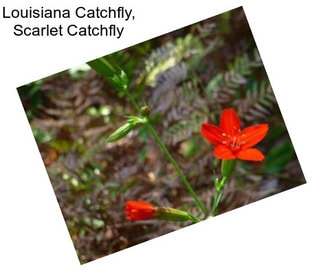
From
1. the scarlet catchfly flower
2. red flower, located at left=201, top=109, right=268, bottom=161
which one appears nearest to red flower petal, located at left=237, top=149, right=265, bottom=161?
red flower, located at left=201, top=109, right=268, bottom=161

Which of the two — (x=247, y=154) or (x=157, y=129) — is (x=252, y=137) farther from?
(x=157, y=129)

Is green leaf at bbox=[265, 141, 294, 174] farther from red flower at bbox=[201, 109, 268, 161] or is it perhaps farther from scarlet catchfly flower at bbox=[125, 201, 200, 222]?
scarlet catchfly flower at bbox=[125, 201, 200, 222]

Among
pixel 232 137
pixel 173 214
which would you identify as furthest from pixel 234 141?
pixel 173 214

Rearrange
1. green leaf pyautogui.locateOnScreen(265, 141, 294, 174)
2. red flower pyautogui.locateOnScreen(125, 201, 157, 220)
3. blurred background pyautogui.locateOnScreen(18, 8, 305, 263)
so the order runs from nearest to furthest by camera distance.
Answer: red flower pyautogui.locateOnScreen(125, 201, 157, 220)
blurred background pyautogui.locateOnScreen(18, 8, 305, 263)
green leaf pyautogui.locateOnScreen(265, 141, 294, 174)

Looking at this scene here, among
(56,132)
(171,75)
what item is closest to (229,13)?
(171,75)

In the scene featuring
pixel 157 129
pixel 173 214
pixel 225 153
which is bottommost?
pixel 173 214

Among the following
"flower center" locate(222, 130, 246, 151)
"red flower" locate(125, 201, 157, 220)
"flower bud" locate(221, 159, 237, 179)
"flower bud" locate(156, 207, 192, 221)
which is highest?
"flower center" locate(222, 130, 246, 151)

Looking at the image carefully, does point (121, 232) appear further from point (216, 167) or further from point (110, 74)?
point (110, 74)
